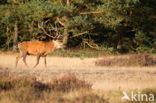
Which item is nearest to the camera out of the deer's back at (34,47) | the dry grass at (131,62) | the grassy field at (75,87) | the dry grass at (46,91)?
the dry grass at (46,91)

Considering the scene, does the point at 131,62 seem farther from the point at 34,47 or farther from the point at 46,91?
the point at 46,91

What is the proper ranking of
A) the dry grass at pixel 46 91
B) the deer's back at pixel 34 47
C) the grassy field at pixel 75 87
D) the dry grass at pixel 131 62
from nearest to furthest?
1. the dry grass at pixel 46 91
2. the grassy field at pixel 75 87
3. the deer's back at pixel 34 47
4. the dry grass at pixel 131 62

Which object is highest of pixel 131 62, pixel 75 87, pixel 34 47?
pixel 34 47

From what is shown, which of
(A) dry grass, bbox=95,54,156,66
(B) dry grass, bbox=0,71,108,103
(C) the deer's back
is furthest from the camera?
(A) dry grass, bbox=95,54,156,66

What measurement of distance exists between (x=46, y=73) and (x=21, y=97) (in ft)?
21.8

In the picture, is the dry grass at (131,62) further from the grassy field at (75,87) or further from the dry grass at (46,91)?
the dry grass at (46,91)

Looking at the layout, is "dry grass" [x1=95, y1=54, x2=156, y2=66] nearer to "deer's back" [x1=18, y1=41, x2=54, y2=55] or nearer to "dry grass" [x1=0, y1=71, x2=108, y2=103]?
"deer's back" [x1=18, y1=41, x2=54, y2=55]

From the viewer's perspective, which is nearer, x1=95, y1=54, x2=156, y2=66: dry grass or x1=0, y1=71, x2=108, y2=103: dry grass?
x1=0, y1=71, x2=108, y2=103: dry grass

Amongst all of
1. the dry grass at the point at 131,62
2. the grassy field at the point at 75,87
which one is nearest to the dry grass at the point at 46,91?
the grassy field at the point at 75,87

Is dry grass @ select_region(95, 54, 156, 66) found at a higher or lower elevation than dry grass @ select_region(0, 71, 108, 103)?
lower

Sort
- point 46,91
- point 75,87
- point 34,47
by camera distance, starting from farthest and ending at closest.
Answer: point 34,47 → point 75,87 → point 46,91

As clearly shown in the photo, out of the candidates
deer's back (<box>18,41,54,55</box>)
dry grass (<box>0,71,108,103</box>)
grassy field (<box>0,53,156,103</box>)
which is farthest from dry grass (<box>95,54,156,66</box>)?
dry grass (<box>0,71,108,103</box>)

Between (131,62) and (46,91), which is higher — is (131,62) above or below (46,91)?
below

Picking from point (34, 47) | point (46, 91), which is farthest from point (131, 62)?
point (46, 91)
